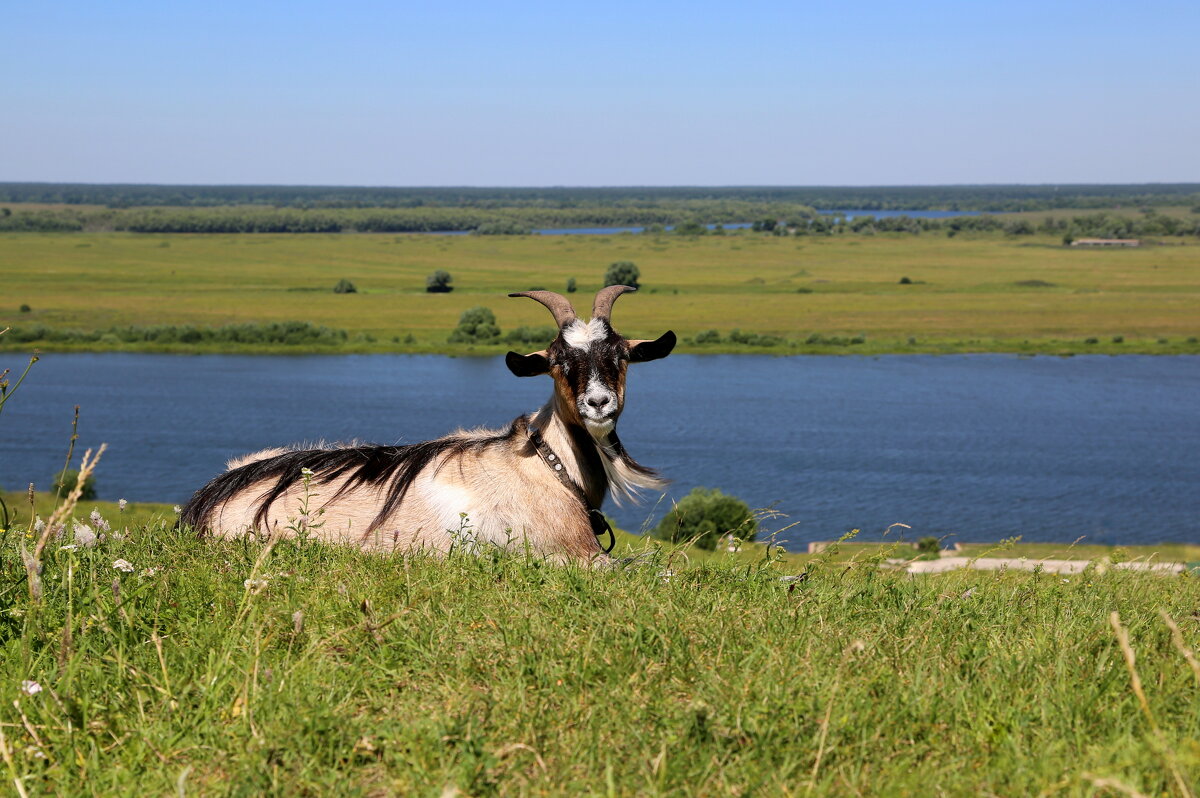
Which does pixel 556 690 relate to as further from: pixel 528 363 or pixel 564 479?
pixel 528 363

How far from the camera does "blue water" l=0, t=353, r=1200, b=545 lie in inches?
2616

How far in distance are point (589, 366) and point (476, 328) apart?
120863 mm

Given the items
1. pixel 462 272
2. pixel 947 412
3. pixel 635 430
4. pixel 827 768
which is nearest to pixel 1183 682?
pixel 827 768

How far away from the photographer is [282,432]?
8300 cm

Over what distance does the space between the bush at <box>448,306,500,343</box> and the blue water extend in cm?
753

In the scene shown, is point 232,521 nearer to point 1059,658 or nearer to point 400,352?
point 1059,658

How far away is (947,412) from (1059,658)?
Answer: 90445mm

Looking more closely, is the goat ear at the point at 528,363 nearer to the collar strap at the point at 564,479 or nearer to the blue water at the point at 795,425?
the collar strap at the point at 564,479

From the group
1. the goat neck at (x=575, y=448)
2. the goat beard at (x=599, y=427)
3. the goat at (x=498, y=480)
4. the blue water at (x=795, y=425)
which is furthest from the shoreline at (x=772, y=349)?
the goat beard at (x=599, y=427)

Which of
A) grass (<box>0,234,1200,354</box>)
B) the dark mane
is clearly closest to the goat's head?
the dark mane

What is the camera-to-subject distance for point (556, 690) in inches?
170

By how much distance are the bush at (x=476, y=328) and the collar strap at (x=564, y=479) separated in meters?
118

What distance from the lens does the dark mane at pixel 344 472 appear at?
7.99 meters

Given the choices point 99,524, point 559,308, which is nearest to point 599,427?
point 559,308
